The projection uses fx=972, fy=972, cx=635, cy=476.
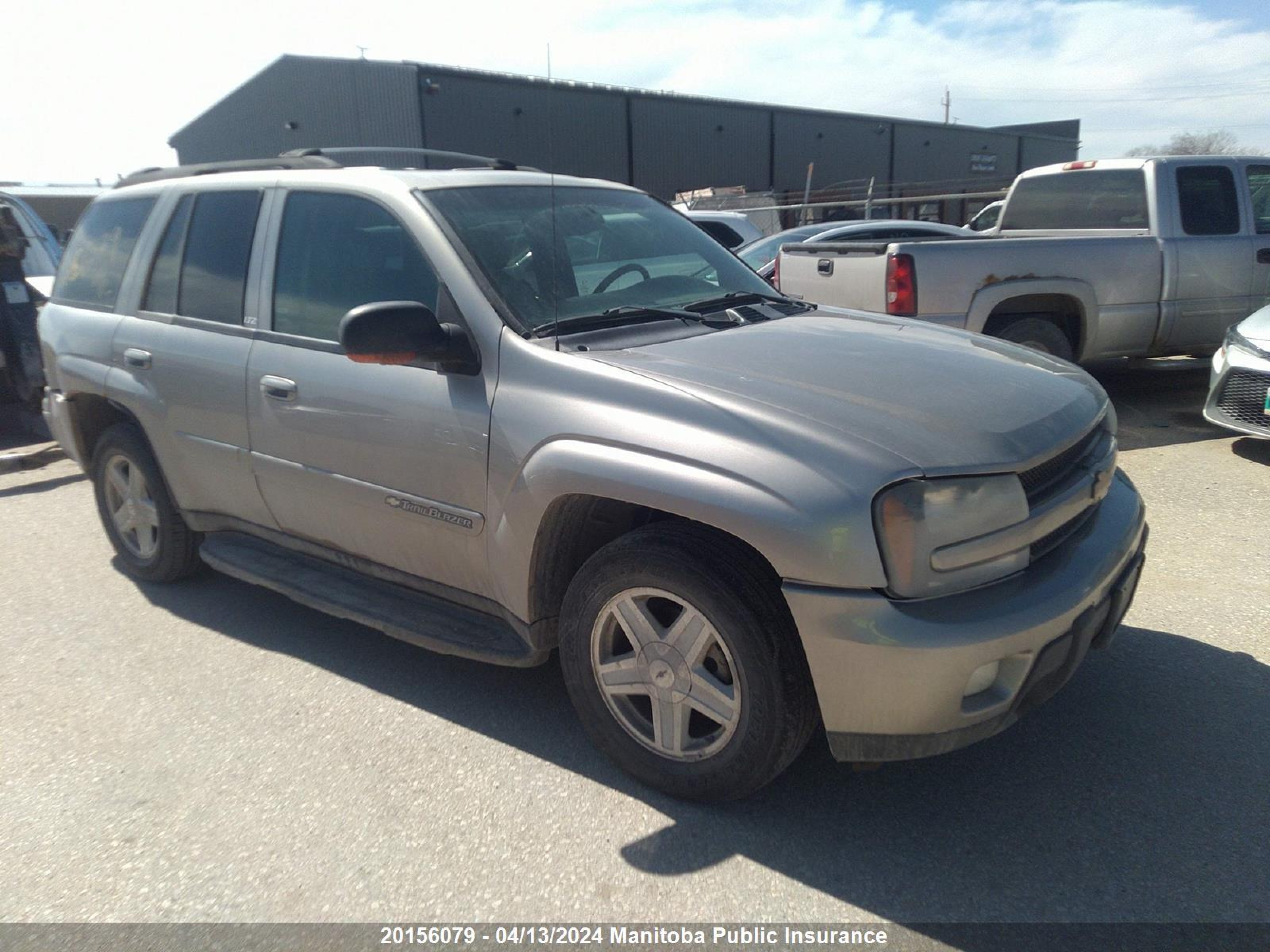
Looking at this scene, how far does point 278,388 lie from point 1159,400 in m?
7.21

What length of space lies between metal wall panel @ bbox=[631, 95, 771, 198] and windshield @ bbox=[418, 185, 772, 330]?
3125 cm

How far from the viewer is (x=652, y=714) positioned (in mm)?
2855

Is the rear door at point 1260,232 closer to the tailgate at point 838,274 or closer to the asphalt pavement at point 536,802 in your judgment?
the tailgate at point 838,274

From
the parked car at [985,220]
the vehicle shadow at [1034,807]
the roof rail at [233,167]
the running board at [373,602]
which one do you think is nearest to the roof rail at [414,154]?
the roof rail at [233,167]

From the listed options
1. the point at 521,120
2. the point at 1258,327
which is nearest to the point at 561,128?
the point at 521,120

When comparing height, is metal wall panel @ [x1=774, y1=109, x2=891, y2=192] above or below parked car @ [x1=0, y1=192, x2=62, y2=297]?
above

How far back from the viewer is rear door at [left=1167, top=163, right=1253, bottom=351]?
7426 millimetres

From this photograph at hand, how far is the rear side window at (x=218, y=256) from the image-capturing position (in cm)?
390

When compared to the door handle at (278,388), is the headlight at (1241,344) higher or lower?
lower

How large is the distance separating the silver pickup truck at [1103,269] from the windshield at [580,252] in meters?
2.63

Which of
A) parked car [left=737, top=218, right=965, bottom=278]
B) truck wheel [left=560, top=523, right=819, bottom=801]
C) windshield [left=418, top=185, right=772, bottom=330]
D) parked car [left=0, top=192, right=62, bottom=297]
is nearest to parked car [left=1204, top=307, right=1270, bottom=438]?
windshield [left=418, top=185, right=772, bottom=330]

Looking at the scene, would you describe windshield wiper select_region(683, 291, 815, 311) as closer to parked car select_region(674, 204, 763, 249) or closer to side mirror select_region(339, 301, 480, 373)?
side mirror select_region(339, 301, 480, 373)

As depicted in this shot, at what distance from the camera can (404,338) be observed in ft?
9.57

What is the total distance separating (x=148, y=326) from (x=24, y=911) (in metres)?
2.56
